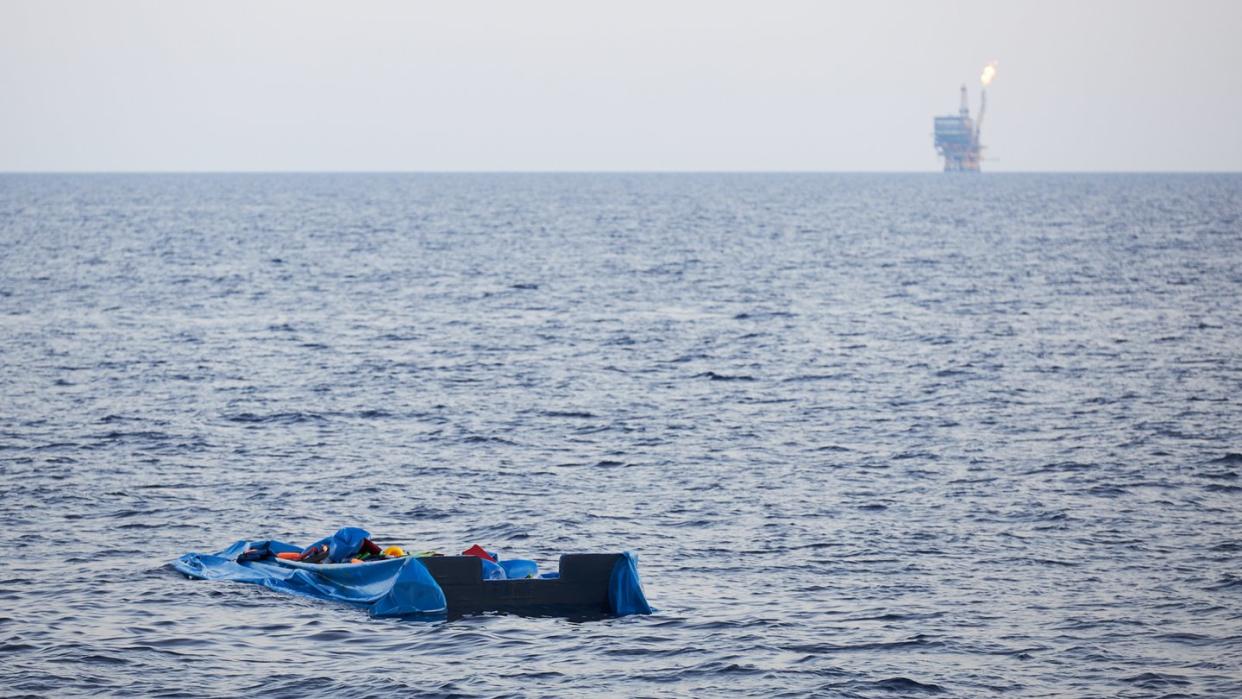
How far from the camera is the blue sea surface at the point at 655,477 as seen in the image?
77.3 ft

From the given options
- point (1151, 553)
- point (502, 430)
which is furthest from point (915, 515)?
point (502, 430)

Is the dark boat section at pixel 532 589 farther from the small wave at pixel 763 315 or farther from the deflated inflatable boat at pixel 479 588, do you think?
the small wave at pixel 763 315

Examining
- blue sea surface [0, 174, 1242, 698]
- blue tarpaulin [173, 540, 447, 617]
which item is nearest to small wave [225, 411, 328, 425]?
blue sea surface [0, 174, 1242, 698]

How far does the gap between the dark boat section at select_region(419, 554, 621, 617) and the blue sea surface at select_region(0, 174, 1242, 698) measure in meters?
0.44

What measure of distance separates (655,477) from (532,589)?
1115 centimetres

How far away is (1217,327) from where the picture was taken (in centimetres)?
6544

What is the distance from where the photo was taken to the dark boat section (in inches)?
1022

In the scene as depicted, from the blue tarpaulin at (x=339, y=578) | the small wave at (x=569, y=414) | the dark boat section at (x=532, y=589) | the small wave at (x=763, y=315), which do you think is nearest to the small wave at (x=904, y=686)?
the dark boat section at (x=532, y=589)

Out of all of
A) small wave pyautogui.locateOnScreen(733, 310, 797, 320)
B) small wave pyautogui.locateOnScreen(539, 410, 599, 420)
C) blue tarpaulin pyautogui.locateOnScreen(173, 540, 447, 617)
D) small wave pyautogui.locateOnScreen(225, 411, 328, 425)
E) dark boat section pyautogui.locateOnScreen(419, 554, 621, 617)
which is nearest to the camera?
blue tarpaulin pyautogui.locateOnScreen(173, 540, 447, 617)

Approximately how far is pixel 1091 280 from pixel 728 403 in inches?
1899

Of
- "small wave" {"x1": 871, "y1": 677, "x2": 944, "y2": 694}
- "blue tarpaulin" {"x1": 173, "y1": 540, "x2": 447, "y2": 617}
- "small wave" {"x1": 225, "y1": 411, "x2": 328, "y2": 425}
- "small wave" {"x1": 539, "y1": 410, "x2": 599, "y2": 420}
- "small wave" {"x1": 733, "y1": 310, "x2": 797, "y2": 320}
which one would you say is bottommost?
"small wave" {"x1": 871, "y1": 677, "x2": 944, "y2": 694}

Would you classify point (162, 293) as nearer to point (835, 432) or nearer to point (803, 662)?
point (835, 432)

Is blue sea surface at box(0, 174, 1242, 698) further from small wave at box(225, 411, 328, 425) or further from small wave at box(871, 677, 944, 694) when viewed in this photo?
small wave at box(225, 411, 328, 425)

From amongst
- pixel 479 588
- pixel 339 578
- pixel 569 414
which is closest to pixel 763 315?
pixel 569 414
